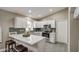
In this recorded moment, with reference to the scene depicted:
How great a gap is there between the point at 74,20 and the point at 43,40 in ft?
2.18

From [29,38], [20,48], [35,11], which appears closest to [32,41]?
[29,38]

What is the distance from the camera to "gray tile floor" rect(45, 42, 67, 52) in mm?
1774

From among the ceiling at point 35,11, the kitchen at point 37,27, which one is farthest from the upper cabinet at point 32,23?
the ceiling at point 35,11

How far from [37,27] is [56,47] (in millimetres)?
504

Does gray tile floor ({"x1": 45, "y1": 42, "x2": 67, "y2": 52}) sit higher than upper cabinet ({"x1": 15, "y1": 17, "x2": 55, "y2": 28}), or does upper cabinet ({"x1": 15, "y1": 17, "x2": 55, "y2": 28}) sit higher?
upper cabinet ({"x1": 15, "y1": 17, "x2": 55, "y2": 28})

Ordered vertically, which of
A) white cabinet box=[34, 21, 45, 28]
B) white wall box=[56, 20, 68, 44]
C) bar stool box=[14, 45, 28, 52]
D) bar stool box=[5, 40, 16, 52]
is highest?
white cabinet box=[34, 21, 45, 28]

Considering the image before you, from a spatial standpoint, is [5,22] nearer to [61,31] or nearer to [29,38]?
[29,38]

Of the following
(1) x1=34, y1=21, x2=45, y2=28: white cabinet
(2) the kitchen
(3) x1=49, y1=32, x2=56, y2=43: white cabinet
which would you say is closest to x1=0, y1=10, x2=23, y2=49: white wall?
(2) the kitchen

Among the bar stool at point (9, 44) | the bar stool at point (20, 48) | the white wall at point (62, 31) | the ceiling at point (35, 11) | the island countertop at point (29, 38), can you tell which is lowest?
the bar stool at point (20, 48)

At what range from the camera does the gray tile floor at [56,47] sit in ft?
5.82

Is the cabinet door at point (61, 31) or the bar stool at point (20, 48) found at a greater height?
the cabinet door at point (61, 31)

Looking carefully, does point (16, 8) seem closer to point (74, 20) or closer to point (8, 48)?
point (8, 48)

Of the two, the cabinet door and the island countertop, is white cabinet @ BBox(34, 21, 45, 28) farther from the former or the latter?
the cabinet door

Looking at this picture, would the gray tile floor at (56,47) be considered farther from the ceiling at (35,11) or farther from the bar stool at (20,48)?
the ceiling at (35,11)
